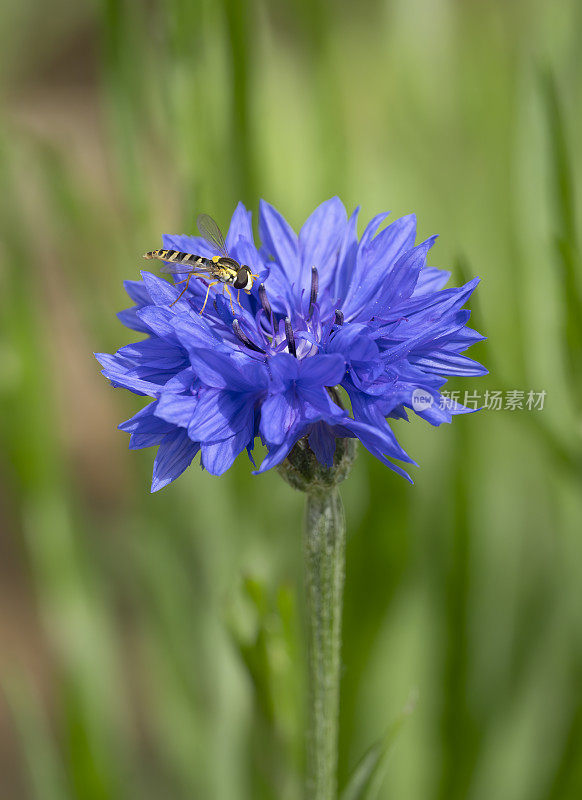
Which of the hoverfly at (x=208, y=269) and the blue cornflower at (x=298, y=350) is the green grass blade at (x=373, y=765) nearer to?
the blue cornflower at (x=298, y=350)

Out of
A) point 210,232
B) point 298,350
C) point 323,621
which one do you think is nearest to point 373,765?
point 323,621

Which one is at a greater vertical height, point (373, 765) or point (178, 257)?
point (178, 257)

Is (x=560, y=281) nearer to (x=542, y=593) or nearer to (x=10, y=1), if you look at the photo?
(x=542, y=593)

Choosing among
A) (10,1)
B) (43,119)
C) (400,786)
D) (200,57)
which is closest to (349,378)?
(200,57)

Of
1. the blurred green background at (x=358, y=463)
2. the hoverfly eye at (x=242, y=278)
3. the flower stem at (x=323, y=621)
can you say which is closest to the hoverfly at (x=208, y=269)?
the hoverfly eye at (x=242, y=278)

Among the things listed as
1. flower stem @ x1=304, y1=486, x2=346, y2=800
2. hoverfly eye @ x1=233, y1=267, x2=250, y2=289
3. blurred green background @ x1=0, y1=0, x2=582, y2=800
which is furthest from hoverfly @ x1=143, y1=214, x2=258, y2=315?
blurred green background @ x1=0, y1=0, x2=582, y2=800

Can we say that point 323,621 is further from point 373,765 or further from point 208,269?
point 208,269

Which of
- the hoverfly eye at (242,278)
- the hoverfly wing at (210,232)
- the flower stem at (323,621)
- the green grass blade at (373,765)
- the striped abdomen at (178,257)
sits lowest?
the green grass blade at (373,765)
